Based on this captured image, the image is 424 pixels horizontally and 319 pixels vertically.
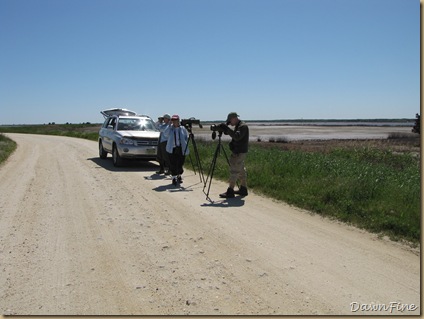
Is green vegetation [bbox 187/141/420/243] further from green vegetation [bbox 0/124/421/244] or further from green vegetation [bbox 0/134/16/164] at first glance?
green vegetation [bbox 0/134/16/164]

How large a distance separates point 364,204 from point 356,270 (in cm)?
296

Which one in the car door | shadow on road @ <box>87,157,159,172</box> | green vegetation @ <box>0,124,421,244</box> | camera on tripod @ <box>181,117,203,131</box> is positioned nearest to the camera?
green vegetation @ <box>0,124,421,244</box>

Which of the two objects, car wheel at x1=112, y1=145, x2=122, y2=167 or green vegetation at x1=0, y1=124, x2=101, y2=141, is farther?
green vegetation at x1=0, y1=124, x2=101, y2=141

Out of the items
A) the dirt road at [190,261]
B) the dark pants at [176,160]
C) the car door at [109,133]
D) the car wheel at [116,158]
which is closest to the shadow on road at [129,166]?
the car wheel at [116,158]

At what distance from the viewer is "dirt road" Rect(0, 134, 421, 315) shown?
11.6ft

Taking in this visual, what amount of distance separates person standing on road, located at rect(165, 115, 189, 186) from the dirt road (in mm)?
2437

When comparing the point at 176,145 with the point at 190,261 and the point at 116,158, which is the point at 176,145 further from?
the point at 190,261

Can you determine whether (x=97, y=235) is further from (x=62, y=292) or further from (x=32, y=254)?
(x=62, y=292)

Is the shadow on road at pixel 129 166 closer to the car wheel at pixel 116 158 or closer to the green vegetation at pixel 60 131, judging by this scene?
the car wheel at pixel 116 158

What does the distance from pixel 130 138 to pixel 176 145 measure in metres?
3.55

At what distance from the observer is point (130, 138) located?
522 inches

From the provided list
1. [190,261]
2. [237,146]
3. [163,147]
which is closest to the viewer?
[190,261]

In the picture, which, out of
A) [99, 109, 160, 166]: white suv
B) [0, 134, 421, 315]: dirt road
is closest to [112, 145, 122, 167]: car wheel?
[99, 109, 160, 166]: white suv

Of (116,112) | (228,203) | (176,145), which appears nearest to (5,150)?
(116,112)
